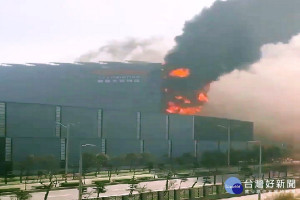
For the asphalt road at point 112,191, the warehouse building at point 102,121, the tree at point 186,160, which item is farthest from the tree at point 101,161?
the asphalt road at point 112,191

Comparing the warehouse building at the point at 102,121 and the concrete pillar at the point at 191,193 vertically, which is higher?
the warehouse building at the point at 102,121

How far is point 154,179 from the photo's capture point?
5966 centimetres

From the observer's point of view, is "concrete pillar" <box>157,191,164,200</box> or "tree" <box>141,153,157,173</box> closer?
"concrete pillar" <box>157,191,164,200</box>

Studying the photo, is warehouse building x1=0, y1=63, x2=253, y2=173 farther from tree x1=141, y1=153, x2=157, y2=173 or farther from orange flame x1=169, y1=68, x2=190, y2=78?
orange flame x1=169, y1=68, x2=190, y2=78

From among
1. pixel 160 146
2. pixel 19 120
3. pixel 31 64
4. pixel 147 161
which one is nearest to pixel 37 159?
pixel 19 120

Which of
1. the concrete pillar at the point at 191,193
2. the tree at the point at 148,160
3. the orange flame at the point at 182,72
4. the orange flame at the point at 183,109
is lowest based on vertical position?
the concrete pillar at the point at 191,193

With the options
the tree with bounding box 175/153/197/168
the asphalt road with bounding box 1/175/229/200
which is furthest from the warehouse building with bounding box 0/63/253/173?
the asphalt road with bounding box 1/175/229/200

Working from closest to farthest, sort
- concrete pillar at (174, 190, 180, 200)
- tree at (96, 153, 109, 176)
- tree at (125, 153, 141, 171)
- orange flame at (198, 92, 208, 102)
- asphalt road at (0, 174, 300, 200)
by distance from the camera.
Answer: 1. concrete pillar at (174, 190, 180, 200)
2. asphalt road at (0, 174, 300, 200)
3. tree at (96, 153, 109, 176)
4. tree at (125, 153, 141, 171)
5. orange flame at (198, 92, 208, 102)

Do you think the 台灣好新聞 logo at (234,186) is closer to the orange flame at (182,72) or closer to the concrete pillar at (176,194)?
the concrete pillar at (176,194)

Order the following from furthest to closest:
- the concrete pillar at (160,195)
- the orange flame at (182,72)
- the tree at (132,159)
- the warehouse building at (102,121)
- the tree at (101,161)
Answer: the orange flame at (182,72)
the warehouse building at (102,121)
the tree at (132,159)
the tree at (101,161)
the concrete pillar at (160,195)

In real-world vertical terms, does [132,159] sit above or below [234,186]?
above

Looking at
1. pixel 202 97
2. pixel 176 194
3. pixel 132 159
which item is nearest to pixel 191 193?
pixel 176 194

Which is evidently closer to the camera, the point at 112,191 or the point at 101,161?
the point at 112,191

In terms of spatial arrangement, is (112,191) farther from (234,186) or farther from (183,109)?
(183,109)
